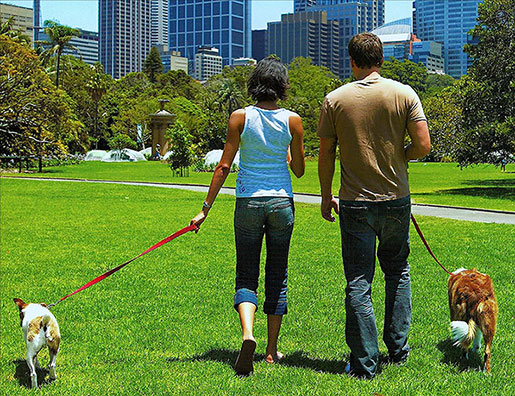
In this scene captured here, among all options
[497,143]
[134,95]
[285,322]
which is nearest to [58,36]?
[134,95]

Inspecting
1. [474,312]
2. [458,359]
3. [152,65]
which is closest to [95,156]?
[152,65]

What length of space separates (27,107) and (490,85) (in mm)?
24400

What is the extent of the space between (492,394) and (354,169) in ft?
4.92

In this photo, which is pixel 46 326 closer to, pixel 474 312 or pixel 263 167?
pixel 263 167

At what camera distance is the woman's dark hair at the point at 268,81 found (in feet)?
14.4

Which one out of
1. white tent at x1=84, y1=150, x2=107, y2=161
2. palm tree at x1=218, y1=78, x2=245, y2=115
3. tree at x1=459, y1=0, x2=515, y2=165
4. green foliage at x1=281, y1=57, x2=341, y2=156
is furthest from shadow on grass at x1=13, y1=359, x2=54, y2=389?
palm tree at x1=218, y1=78, x2=245, y2=115

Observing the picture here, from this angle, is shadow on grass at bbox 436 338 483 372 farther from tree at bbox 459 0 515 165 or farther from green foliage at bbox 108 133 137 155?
green foliage at bbox 108 133 137 155

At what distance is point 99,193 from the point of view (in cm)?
2269

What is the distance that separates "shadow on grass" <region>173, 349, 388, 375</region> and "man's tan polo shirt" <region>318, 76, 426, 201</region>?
112cm

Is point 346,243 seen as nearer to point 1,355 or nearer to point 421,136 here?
point 421,136

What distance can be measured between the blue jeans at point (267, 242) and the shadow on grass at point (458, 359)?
116cm

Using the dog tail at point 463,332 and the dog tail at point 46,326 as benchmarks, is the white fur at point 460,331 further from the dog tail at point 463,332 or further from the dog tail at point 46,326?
the dog tail at point 46,326

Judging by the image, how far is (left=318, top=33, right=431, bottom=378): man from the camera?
Answer: 13.4 ft

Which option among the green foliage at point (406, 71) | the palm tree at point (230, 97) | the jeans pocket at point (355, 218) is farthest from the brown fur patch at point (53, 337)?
the green foliage at point (406, 71)
